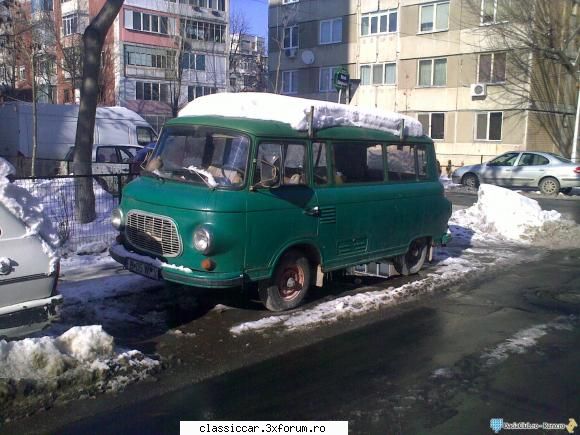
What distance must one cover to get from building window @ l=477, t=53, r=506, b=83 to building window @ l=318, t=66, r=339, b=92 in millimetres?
10748

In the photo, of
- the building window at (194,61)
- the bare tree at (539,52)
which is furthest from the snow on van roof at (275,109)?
the building window at (194,61)

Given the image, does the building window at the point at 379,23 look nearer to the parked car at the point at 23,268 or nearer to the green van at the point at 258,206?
the green van at the point at 258,206

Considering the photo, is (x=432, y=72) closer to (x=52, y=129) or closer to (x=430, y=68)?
(x=430, y=68)

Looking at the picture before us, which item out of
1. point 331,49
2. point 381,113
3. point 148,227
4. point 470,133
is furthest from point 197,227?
point 331,49

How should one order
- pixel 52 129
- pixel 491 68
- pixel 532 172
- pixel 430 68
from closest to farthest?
pixel 532 172, pixel 52 129, pixel 491 68, pixel 430 68

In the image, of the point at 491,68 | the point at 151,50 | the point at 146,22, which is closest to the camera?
the point at 491,68

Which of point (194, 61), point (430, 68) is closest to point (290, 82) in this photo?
point (430, 68)

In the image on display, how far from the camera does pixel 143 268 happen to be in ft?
21.8

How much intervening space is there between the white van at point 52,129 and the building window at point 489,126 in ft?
62.3

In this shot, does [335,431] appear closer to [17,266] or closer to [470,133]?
[17,266]

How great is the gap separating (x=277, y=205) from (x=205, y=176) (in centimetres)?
84

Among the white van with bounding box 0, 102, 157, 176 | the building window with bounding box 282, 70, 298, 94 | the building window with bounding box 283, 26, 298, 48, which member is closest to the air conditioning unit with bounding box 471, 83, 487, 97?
the building window with bounding box 282, 70, 298, 94

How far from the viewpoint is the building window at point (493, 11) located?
103 feet

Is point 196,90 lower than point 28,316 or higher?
higher
